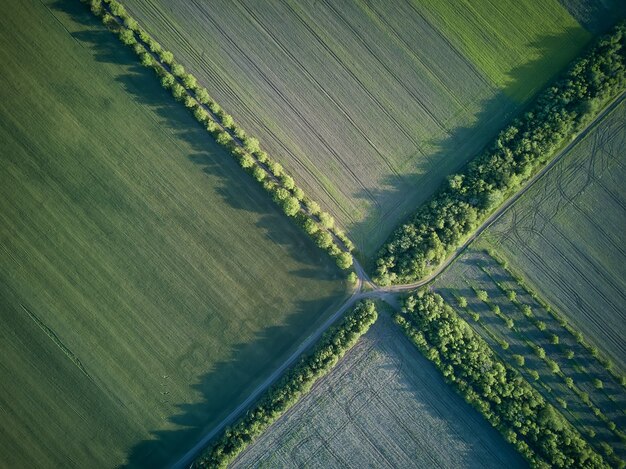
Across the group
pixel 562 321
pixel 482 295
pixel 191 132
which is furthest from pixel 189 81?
pixel 562 321

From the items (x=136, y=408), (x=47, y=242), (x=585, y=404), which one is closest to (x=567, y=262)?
(x=585, y=404)

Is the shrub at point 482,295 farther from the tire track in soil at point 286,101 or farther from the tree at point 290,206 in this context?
the tree at point 290,206

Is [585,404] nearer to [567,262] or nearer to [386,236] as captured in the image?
[567,262]

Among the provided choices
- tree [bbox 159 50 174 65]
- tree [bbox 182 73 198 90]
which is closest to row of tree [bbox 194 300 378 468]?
tree [bbox 182 73 198 90]

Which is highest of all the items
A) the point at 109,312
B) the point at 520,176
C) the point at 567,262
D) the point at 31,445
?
the point at 520,176

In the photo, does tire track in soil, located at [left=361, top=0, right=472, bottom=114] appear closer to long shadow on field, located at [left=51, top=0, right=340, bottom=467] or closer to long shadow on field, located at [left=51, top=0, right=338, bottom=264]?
long shadow on field, located at [left=51, top=0, right=338, bottom=264]

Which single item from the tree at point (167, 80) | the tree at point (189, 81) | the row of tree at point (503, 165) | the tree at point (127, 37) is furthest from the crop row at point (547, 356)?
the tree at point (127, 37)

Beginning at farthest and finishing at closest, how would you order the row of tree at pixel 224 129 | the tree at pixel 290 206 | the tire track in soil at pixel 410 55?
the tire track in soil at pixel 410 55
the row of tree at pixel 224 129
the tree at pixel 290 206
